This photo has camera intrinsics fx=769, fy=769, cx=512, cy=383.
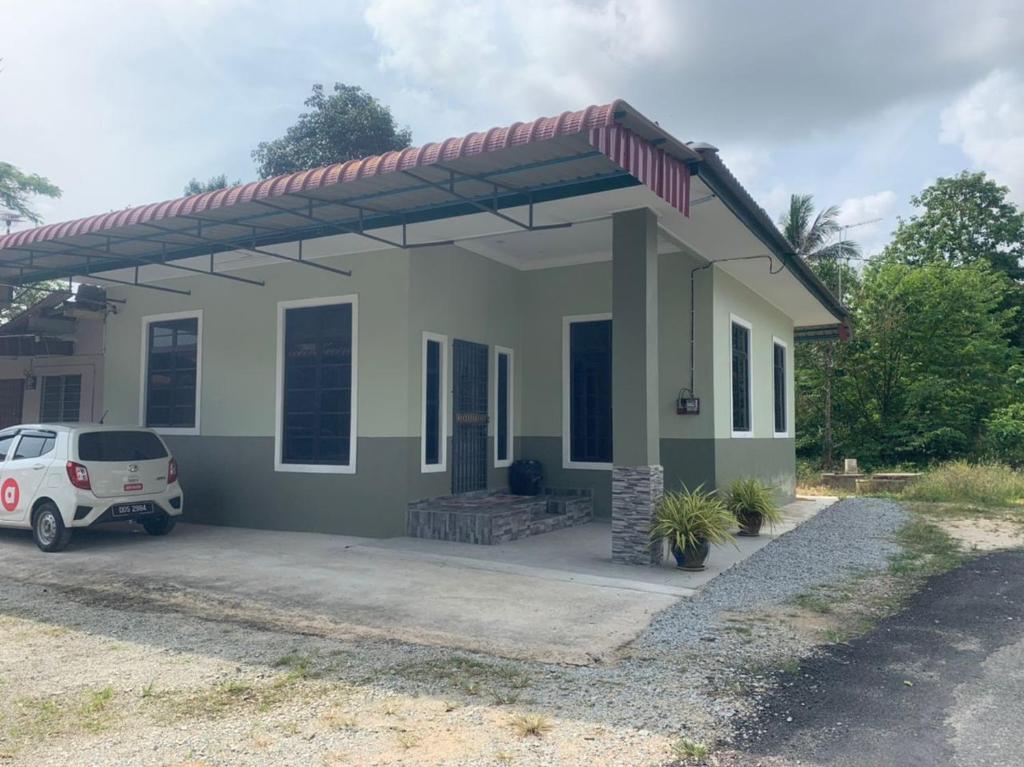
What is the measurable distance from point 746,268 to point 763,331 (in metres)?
2.56

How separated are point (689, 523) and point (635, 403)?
50.8 inches

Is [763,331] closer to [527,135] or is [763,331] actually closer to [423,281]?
[423,281]

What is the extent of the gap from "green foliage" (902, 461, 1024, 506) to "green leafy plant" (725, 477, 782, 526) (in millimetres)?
6554

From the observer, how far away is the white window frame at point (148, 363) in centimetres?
1107

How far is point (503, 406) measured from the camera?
1128 centimetres

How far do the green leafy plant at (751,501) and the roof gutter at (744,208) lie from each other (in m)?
3.05

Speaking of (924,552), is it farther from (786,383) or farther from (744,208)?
(786,383)

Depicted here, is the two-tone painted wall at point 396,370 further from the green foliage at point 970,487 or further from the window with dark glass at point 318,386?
the green foliage at point 970,487

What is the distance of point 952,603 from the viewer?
642cm

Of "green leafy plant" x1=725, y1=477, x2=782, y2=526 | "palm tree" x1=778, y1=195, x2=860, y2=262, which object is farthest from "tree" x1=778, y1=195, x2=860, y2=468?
"green leafy plant" x1=725, y1=477, x2=782, y2=526

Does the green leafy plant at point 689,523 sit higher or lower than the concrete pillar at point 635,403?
lower

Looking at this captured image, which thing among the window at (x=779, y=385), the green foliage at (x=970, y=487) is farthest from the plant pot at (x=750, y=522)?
the green foliage at (x=970, y=487)

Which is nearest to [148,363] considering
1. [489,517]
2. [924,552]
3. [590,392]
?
[489,517]

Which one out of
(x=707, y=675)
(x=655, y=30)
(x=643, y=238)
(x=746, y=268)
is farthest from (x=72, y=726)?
(x=746, y=268)
